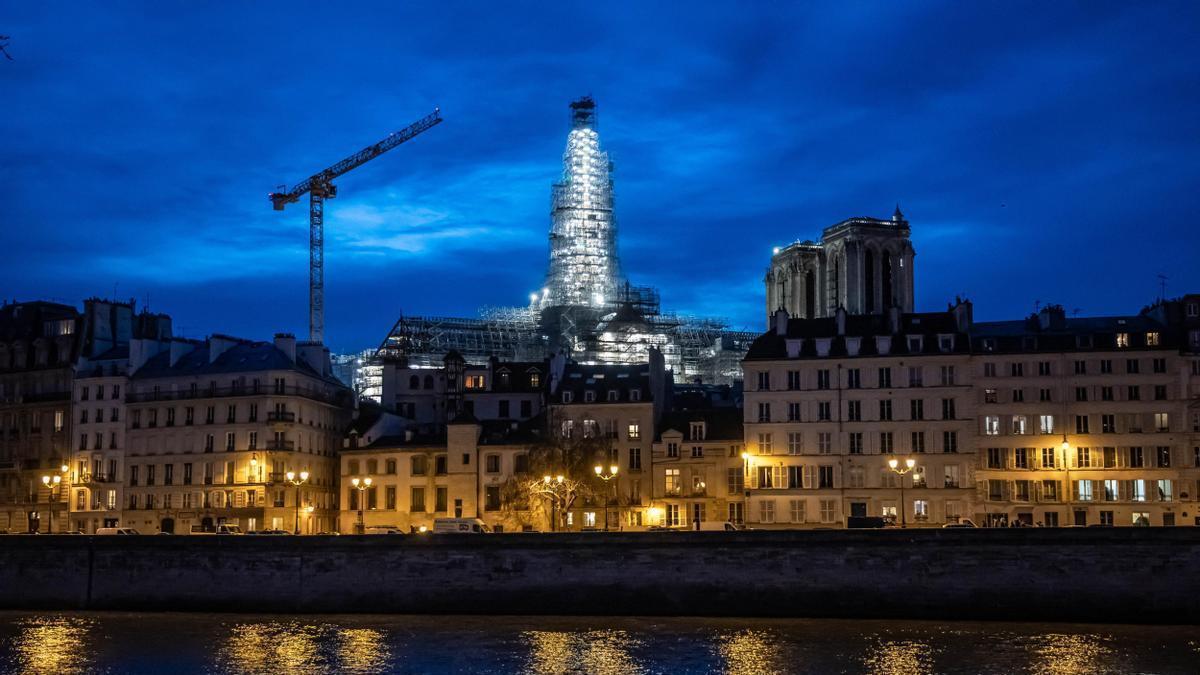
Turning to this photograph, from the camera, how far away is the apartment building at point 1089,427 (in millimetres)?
87875

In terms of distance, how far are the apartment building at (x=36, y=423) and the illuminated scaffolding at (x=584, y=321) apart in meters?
42.6

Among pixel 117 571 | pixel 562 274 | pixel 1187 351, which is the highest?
pixel 562 274

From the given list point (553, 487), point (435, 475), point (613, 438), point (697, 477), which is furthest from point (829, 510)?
point (435, 475)

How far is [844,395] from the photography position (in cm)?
9144

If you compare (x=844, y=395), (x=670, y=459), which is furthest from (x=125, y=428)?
(x=844, y=395)

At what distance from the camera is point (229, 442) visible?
99062 mm

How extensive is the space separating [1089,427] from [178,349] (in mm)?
58364

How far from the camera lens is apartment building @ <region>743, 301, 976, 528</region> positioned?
89375 millimetres

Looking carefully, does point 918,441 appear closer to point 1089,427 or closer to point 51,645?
point 1089,427

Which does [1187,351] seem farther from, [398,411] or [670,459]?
[398,411]

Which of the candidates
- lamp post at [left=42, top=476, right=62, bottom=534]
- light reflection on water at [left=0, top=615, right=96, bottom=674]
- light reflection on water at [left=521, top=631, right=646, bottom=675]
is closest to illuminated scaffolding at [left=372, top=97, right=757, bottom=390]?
lamp post at [left=42, top=476, right=62, bottom=534]

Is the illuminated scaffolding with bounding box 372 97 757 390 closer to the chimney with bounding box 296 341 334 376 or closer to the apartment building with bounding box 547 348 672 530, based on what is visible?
the chimney with bounding box 296 341 334 376

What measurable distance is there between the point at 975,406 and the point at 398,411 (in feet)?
145

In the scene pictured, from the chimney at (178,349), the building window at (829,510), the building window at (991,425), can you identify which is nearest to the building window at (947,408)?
the building window at (991,425)
